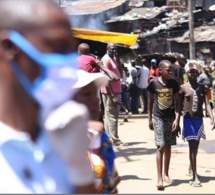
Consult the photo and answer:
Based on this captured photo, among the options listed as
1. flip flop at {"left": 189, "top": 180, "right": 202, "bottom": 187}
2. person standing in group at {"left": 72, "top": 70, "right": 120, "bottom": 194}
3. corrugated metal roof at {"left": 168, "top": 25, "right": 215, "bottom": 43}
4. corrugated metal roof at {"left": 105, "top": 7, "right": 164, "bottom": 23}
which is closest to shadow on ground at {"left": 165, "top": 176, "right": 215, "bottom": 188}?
flip flop at {"left": 189, "top": 180, "right": 202, "bottom": 187}

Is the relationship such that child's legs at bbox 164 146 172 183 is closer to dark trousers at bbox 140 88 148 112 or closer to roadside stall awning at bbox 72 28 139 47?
roadside stall awning at bbox 72 28 139 47

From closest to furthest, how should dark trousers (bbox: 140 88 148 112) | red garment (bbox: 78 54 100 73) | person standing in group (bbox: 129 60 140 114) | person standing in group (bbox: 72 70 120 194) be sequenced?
1. person standing in group (bbox: 72 70 120 194)
2. red garment (bbox: 78 54 100 73)
3. person standing in group (bbox: 129 60 140 114)
4. dark trousers (bbox: 140 88 148 112)

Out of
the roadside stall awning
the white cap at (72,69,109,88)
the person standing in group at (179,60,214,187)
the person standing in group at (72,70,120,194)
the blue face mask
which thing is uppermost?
the blue face mask

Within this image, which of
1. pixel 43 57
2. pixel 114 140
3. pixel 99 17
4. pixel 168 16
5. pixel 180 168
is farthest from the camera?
pixel 99 17

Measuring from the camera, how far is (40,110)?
4.36ft

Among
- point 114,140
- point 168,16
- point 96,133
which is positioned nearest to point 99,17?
point 168,16

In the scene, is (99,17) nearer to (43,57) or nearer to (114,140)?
(114,140)

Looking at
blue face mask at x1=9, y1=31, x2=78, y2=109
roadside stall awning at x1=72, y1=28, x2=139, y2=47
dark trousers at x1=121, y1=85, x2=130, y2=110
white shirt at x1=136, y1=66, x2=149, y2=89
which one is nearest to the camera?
blue face mask at x1=9, y1=31, x2=78, y2=109

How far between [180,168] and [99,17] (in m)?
32.5

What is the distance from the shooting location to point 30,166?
1372 millimetres

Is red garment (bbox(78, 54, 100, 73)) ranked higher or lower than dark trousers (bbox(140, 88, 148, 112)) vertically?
higher

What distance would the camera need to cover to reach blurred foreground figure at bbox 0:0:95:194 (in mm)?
1297

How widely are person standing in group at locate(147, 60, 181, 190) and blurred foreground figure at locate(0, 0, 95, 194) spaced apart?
5.23m

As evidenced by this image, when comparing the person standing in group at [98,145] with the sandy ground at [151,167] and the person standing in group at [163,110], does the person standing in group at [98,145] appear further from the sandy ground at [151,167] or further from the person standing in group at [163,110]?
the person standing in group at [163,110]
